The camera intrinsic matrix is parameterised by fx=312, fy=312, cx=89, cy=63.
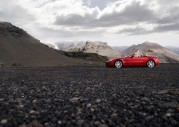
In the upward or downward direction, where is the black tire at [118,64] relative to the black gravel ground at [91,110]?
upward

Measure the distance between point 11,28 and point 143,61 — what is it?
198 ft

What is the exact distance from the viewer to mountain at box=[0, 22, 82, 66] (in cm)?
5736

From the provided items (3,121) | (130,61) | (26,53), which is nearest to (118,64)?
(130,61)

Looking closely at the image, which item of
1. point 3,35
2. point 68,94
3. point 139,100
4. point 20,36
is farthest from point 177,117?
point 20,36

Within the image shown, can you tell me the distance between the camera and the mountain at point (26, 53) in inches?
2258

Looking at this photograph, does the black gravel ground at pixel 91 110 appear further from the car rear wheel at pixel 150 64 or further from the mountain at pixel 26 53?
the mountain at pixel 26 53

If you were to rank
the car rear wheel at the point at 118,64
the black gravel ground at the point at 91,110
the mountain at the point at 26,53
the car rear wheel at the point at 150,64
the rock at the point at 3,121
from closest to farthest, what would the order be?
the rock at the point at 3,121 < the black gravel ground at the point at 91,110 < the car rear wheel at the point at 150,64 < the car rear wheel at the point at 118,64 < the mountain at the point at 26,53

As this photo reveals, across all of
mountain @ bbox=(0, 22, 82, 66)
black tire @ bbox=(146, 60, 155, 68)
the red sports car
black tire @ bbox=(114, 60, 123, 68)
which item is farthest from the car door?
mountain @ bbox=(0, 22, 82, 66)

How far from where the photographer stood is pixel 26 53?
63156 millimetres

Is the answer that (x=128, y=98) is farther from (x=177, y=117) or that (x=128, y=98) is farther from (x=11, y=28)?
(x=11, y=28)

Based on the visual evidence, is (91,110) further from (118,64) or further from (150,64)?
(150,64)

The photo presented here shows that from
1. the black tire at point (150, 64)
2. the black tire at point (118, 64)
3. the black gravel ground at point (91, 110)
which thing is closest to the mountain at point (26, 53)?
the black tire at point (118, 64)

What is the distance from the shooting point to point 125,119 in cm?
676

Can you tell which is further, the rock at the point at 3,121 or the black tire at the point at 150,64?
the black tire at the point at 150,64
